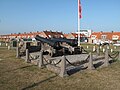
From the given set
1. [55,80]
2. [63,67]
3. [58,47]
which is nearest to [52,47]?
[58,47]

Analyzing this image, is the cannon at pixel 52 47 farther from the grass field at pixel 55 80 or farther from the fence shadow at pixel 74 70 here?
the grass field at pixel 55 80

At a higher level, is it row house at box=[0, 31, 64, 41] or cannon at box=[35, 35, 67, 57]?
row house at box=[0, 31, 64, 41]

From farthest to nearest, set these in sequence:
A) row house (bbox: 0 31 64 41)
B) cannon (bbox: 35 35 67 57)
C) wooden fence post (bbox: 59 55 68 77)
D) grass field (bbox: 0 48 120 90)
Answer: row house (bbox: 0 31 64 41) → cannon (bbox: 35 35 67 57) → wooden fence post (bbox: 59 55 68 77) → grass field (bbox: 0 48 120 90)

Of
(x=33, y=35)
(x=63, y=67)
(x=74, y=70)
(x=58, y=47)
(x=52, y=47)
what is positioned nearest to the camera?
→ (x=63, y=67)

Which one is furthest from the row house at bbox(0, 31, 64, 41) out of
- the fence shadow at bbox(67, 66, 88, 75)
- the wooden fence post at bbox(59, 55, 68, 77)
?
the wooden fence post at bbox(59, 55, 68, 77)

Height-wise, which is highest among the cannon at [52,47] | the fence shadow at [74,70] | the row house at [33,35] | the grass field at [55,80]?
the row house at [33,35]

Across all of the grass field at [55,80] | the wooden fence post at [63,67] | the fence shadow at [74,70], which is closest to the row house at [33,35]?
the fence shadow at [74,70]

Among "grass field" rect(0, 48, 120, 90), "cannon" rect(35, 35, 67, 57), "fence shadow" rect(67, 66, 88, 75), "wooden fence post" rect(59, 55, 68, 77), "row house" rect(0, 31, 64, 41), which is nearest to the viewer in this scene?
"grass field" rect(0, 48, 120, 90)

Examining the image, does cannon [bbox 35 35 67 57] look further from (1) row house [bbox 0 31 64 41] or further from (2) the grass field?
(1) row house [bbox 0 31 64 41]

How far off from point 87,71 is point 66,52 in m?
5.55

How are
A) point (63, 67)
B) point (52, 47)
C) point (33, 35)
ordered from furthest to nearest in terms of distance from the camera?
1. point (33, 35)
2. point (52, 47)
3. point (63, 67)

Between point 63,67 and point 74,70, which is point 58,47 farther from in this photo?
point 63,67

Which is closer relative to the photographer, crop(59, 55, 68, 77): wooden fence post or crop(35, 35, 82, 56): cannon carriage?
crop(59, 55, 68, 77): wooden fence post

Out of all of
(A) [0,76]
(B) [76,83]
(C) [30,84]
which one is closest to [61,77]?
(B) [76,83]
